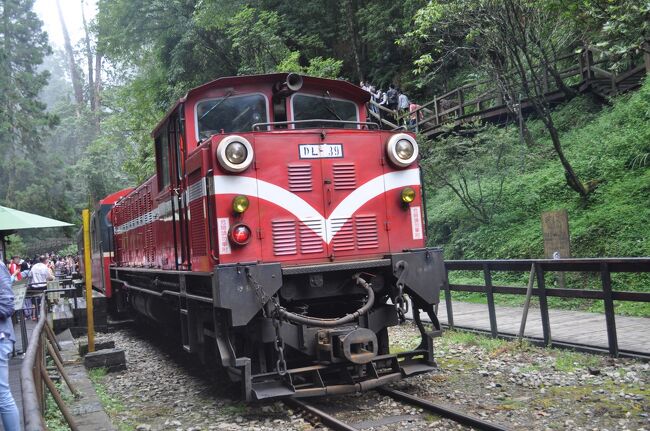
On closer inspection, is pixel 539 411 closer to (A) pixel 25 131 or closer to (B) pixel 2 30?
(A) pixel 25 131

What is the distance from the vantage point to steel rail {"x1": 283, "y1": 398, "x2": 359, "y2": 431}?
5.36m

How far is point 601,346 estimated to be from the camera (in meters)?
7.23

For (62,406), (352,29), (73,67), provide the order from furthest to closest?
(73,67)
(352,29)
(62,406)

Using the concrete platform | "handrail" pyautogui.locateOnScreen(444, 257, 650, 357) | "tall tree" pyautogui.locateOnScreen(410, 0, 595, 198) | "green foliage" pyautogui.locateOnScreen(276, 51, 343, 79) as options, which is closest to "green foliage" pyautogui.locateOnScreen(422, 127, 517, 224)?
"tall tree" pyautogui.locateOnScreen(410, 0, 595, 198)

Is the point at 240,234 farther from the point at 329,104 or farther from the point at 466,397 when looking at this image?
the point at 466,397

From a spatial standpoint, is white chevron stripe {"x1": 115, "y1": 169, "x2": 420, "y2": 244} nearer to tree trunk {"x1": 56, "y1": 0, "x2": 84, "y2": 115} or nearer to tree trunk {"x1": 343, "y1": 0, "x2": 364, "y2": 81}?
tree trunk {"x1": 343, "y1": 0, "x2": 364, "y2": 81}

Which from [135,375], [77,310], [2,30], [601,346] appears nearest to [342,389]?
[601,346]

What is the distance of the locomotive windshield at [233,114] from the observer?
275 inches

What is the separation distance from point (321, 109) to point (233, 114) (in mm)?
1069

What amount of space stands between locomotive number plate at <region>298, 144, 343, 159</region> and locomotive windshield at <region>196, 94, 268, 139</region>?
87 cm

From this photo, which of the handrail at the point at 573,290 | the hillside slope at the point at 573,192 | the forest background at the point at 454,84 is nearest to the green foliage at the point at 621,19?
the forest background at the point at 454,84

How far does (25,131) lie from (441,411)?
3763 centimetres

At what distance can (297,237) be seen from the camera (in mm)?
6324

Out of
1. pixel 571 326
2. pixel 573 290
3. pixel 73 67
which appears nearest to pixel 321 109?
pixel 573 290
